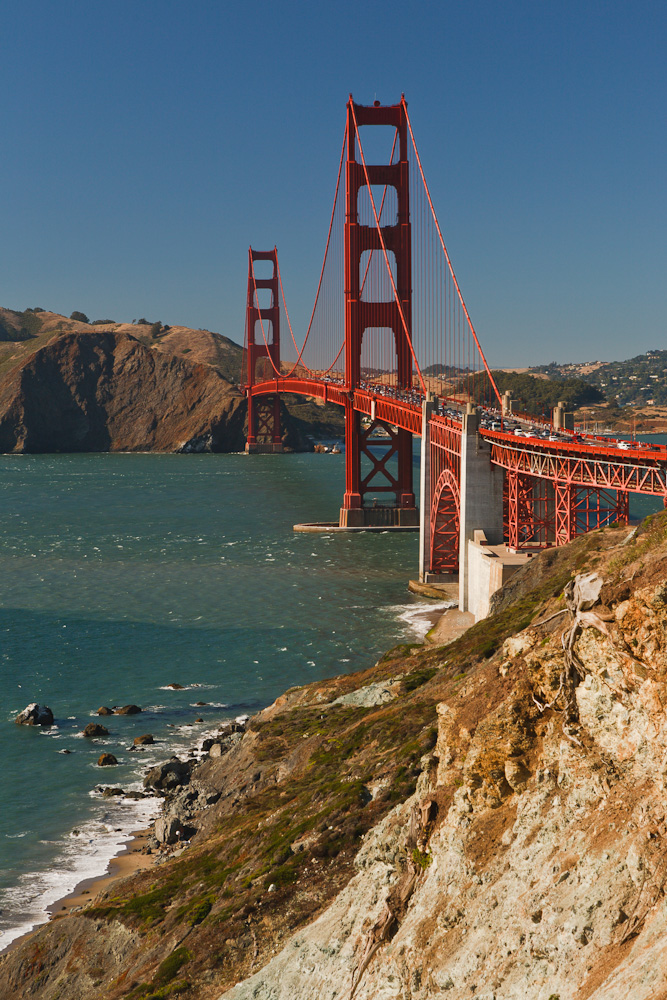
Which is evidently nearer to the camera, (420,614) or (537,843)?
(537,843)

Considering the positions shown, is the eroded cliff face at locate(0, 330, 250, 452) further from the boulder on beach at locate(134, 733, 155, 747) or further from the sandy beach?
the sandy beach

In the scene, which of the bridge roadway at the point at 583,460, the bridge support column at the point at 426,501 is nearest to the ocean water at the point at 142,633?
the bridge support column at the point at 426,501

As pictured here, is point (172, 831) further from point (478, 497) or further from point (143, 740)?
point (478, 497)

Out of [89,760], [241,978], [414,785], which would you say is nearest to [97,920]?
[241,978]

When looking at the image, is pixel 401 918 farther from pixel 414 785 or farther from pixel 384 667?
pixel 384 667

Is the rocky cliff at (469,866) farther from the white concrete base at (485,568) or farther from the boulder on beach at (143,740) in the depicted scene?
the white concrete base at (485,568)

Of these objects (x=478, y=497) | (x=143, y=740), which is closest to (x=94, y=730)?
(x=143, y=740)
